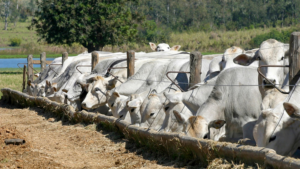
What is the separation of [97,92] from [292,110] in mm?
5730

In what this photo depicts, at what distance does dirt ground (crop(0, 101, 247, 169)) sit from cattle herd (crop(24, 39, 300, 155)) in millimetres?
524

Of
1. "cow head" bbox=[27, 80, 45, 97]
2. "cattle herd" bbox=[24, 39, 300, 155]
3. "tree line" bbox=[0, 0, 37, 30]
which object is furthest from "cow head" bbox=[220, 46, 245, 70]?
"tree line" bbox=[0, 0, 37, 30]

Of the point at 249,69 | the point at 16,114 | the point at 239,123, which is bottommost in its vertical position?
the point at 16,114

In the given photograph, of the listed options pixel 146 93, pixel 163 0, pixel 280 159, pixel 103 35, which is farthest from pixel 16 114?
pixel 163 0

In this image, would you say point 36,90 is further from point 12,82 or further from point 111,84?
point 12,82

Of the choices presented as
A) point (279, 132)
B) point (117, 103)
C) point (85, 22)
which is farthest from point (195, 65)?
point (85, 22)

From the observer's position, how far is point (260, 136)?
187 inches

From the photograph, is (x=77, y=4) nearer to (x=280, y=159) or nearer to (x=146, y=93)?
(x=146, y=93)

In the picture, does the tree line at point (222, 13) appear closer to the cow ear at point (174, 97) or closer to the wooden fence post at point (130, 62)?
the wooden fence post at point (130, 62)

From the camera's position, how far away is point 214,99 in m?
6.31

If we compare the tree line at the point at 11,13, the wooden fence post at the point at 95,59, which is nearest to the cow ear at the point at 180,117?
the wooden fence post at the point at 95,59

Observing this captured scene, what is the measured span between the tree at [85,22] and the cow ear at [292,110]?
69.1 feet

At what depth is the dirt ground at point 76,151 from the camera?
5496mm

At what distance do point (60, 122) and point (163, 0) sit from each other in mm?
69118
